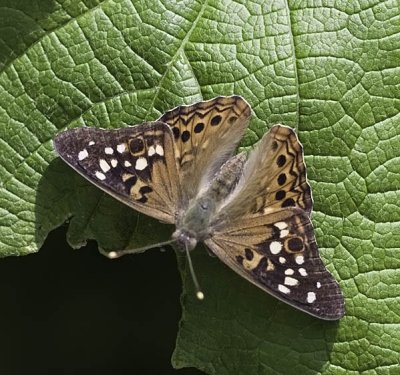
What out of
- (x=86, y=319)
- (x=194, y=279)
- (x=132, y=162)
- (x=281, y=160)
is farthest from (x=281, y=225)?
(x=86, y=319)

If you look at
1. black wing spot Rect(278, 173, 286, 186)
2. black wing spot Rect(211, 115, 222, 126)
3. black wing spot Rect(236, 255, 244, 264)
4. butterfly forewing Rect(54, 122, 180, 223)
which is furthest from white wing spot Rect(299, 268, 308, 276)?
black wing spot Rect(211, 115, 222, 126)

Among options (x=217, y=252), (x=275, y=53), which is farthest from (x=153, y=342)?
(x=275, y=53)

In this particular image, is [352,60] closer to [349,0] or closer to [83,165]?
[349,0]

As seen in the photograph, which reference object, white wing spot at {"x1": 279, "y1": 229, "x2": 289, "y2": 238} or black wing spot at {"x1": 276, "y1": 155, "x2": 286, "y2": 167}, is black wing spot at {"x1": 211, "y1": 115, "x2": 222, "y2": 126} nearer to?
black wing spot at {"x1": 276, "y1": 155, "x2": 286, "y2": 167}

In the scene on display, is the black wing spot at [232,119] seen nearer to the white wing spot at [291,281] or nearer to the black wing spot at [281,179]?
the black wing spot at [281,179]

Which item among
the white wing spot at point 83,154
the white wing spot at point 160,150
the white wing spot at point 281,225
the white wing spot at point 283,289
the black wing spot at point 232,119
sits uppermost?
the white wing spot at point 83,154

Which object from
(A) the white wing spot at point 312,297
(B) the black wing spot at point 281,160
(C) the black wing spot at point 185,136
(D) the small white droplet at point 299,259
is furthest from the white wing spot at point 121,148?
(A) the white wing spot at point 312,297

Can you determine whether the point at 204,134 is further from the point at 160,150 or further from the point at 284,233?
the point at 284,233
